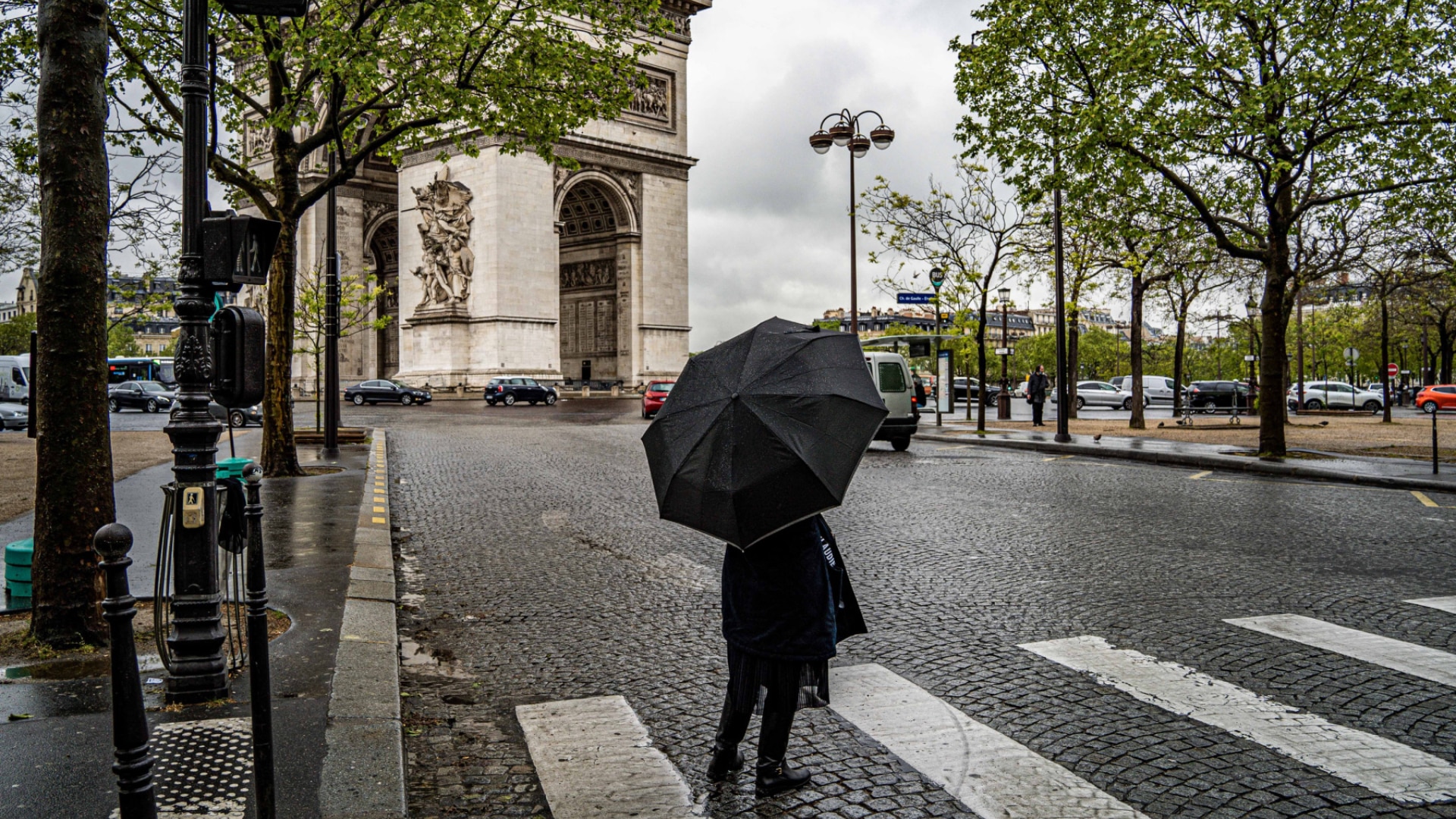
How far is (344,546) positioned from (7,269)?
2824 centimetres

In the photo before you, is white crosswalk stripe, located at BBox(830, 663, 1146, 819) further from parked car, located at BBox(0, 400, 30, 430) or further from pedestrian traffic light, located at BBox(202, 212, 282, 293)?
parked car, located at BBox(0, 400, 30, 430)

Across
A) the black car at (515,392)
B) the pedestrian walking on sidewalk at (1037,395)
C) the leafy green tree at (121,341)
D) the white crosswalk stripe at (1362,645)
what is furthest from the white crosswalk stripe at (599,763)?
the leafy green tree at (121,341)

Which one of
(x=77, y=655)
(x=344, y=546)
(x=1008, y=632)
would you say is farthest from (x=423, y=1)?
(x=1008, y=632)

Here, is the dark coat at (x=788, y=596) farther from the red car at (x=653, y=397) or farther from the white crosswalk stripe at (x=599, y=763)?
the red car at (x=653, y=397)

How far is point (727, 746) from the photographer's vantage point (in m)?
3.85

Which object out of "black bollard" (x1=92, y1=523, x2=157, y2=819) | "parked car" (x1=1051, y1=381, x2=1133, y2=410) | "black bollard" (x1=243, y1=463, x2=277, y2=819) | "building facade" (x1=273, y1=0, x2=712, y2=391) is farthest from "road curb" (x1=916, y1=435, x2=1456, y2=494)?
"parked car" (x1=1051, y1=381, x2=1133, y2=410)

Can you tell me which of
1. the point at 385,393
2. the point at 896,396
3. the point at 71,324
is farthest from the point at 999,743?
the point at 385,393

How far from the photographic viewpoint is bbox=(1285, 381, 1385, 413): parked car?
163ft

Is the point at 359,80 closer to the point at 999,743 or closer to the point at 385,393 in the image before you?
the point at 999,743

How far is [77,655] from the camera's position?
516cm

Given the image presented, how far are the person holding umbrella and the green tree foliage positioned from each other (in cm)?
8050

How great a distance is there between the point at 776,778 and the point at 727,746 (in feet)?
0.73

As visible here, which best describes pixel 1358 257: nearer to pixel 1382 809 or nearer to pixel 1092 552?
pixel 1092 552

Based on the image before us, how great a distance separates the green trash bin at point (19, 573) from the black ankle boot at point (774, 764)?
479 cm
